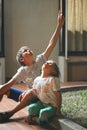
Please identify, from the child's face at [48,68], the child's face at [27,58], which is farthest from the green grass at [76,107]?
the child's face at [27,58]

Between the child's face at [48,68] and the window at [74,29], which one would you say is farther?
the window at [74,29]

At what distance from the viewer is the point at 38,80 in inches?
126

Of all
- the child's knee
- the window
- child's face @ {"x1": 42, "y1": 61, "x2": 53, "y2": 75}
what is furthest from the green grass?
the window

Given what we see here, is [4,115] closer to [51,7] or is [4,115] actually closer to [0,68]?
[0,68]

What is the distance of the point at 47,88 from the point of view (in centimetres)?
310

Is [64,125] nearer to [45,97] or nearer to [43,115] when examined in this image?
[43,115]

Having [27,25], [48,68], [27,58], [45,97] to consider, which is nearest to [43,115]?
[45,97]

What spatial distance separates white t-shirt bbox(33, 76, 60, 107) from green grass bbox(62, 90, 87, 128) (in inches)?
9.6

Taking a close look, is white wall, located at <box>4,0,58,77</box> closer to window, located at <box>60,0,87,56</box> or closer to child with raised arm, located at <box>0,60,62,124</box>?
window, located at <box>60,0,87,56</box>

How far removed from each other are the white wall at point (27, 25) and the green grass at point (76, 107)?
2409 millimetres

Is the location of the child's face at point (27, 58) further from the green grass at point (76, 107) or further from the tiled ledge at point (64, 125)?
the tiled ledge at point (64, 125)

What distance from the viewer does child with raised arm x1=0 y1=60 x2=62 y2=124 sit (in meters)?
3.04

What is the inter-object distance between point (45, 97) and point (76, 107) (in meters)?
0.57

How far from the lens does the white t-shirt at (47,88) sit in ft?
10.1
